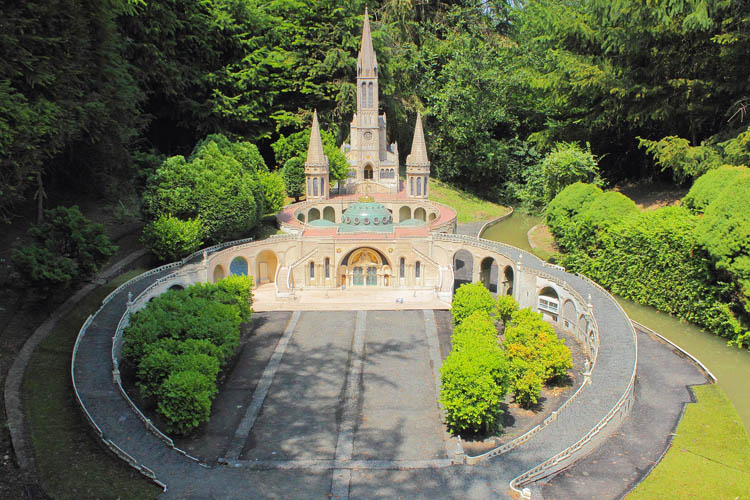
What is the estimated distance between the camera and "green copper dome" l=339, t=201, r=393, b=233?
4497 cm

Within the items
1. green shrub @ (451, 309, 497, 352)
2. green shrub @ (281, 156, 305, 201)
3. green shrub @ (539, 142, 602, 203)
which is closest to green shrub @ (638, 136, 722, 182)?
green shrub @ (539, 142, 602, 203)

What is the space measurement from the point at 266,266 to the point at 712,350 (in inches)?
1254

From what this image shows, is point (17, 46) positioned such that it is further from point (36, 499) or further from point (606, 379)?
point (606, 379)

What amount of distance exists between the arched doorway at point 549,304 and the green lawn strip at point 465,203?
102 ft

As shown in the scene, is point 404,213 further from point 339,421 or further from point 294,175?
point 339,421

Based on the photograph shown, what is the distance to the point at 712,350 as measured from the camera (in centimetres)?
3369

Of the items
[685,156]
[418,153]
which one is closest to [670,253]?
[685,156]

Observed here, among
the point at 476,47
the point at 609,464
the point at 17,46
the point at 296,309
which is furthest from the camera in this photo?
the point at 476,47

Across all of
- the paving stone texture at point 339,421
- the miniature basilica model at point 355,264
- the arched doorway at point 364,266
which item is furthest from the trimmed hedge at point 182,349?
the arched doorway at point 364,266

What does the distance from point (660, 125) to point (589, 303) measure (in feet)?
90.5

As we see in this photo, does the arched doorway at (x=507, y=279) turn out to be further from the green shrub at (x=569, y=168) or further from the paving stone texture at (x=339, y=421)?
the green shrub at (x=569, y=168)

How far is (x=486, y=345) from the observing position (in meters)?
26.6

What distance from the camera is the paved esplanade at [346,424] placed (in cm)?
2042

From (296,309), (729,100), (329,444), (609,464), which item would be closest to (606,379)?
(609,464)
